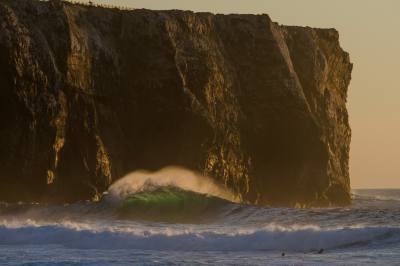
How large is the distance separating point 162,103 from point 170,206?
12.7 metres

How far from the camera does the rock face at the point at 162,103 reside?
65.3m

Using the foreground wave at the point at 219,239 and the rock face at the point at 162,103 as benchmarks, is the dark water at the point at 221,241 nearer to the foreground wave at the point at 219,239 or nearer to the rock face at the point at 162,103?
the foreground wave at the point at 219,239

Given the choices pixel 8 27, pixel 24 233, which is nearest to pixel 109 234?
pixel 24 233

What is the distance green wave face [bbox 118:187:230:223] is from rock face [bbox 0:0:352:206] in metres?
5.42

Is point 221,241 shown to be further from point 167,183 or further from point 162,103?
point 162,103

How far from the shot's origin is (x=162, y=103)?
7175 cm

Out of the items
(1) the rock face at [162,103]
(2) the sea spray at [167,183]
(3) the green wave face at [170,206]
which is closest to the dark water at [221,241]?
(3) the green wave face at [170,206]

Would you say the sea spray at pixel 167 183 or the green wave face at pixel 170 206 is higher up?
the sea spray at pixel 167 183

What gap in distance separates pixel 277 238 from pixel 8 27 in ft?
96.7

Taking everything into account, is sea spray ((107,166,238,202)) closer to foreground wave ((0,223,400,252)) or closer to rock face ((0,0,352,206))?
rock face ((0,0,352,206))

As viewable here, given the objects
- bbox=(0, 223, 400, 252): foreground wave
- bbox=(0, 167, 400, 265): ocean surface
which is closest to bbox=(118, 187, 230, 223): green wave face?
bbox=(0, 167, 400, 265): ocean surface

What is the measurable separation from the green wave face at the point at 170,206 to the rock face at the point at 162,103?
5422mm

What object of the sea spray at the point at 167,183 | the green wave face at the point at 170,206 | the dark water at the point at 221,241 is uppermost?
the sea spray at the point at 167,183

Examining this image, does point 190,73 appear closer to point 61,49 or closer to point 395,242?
point 61,49
